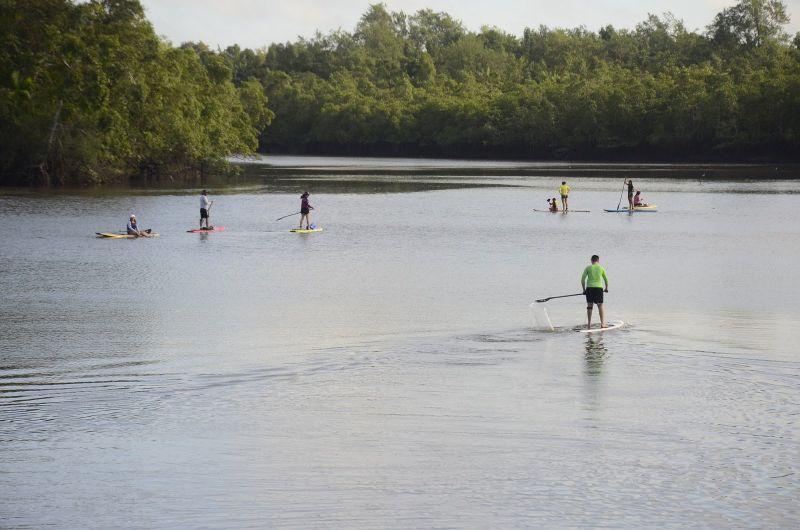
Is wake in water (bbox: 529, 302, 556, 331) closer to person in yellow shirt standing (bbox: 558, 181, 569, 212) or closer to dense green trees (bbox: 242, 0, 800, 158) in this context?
person in yellow shirt standing (bbox: 558, 181, 569, 212)

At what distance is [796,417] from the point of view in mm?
15836

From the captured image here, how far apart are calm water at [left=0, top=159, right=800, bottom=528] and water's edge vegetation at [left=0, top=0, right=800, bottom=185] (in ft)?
112

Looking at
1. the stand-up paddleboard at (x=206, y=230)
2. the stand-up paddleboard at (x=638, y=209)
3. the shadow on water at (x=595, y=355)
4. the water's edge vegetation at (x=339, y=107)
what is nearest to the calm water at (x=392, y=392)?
the shadow on water at (x=595, y=355)

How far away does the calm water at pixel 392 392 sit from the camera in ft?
41.6

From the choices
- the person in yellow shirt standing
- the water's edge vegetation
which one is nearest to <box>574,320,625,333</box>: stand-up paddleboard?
the person in yellow shirt standing

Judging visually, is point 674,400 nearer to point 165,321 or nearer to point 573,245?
point 165,321

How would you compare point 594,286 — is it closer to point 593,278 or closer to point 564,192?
point 593,278

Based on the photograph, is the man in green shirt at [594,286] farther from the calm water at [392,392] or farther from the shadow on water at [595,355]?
the shadow on water at [595,355]

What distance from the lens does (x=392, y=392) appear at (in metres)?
17.3

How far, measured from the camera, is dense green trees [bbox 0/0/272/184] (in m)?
71.6

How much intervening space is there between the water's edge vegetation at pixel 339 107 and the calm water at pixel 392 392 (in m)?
34.1

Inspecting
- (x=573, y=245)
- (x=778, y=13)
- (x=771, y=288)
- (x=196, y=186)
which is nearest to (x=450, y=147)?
(x=778, y=13)

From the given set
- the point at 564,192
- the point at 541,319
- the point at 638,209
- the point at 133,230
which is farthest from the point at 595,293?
the point at 638,209

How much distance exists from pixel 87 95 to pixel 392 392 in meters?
58.7
